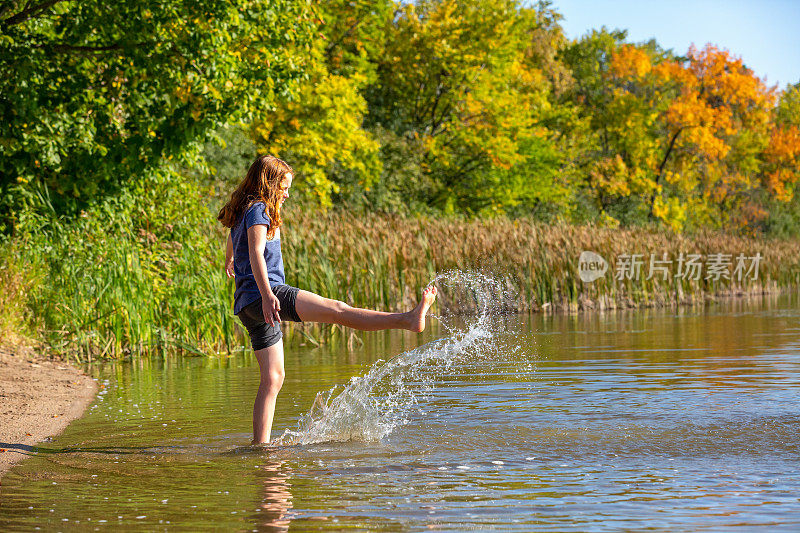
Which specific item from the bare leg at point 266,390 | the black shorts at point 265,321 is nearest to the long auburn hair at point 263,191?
the black shorts at point 265,321

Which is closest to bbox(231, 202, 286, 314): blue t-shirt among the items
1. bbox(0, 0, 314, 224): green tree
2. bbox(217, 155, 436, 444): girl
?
bbox(217, 155, 436, 444): girl

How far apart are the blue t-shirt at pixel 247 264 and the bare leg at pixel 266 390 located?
0.34m

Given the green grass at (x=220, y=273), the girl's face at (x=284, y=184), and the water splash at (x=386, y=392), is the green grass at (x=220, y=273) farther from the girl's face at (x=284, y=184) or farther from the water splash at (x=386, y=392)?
the girl's face at (x=284, y=184)

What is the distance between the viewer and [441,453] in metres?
6.23

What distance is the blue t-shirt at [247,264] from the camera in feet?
21.4

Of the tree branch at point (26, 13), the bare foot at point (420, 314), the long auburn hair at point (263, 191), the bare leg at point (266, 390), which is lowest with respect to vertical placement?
the bare leg at point (266, 390)

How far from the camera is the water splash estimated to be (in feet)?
23.1

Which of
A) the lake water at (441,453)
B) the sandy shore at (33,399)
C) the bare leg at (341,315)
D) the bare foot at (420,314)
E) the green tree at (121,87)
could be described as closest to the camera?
the lake water at (441,453)

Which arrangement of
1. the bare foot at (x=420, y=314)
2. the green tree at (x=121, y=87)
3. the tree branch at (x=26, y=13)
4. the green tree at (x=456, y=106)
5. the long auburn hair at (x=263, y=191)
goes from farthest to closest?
the green tree at (x=456, y=106) → the tree branch at (x=26, y=13) → the green tree at (x=121, y=87) → the long auburn hair at (x=263, y=191) → the bare foot at (x=420, y=314)

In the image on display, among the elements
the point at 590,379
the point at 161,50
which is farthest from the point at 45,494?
the point at 161,50

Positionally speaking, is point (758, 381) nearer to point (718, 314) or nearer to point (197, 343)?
point (197, 343)

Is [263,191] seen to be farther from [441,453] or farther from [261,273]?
[441,453]

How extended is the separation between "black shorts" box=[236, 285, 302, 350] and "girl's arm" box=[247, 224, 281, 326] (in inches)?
4.1

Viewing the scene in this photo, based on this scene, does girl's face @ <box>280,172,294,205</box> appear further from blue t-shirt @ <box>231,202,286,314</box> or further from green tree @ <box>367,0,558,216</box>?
green tree @ <box>367,0,558,216</box>
